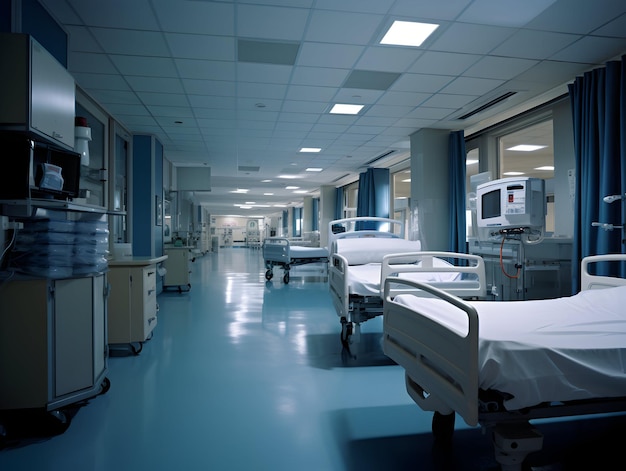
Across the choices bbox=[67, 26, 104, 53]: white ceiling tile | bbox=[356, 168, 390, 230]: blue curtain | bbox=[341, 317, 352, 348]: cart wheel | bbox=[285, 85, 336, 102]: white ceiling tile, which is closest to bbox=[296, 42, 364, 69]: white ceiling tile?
bbox=[285, 85, 336, 102]: white ceiling tile

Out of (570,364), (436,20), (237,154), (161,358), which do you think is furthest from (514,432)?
(237,154)

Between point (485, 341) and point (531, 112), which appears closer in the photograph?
point (485, 341)

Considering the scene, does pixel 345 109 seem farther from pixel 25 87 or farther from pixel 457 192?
pixel 25 87

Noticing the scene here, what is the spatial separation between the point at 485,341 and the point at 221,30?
3237mm

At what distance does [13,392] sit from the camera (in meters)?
2.18

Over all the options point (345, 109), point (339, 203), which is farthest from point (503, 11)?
point (339, 203)

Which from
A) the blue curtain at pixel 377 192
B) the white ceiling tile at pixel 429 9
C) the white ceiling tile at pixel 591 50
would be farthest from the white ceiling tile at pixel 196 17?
the blue curtain at pixel 377 192

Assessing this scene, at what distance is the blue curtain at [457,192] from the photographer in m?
6.69

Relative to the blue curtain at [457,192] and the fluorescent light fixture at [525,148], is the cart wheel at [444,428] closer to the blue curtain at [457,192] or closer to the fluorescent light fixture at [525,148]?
the blue curtain at [457,192]

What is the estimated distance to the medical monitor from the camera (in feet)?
13.0

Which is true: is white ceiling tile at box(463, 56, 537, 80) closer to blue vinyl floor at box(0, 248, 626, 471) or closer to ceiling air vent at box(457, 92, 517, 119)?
ceiling air vent at box(457, 92, 517, 119)

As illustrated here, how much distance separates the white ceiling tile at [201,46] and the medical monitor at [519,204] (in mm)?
2985

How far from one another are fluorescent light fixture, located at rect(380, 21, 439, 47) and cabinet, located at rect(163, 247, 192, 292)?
4.91 m

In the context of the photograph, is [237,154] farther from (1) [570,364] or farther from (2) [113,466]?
(1) [570,364]
